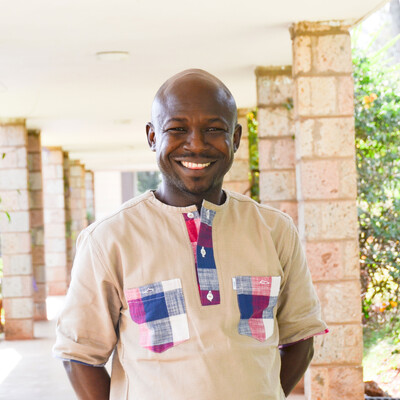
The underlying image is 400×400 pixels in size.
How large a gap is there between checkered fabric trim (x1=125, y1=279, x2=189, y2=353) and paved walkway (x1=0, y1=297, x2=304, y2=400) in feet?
12.4

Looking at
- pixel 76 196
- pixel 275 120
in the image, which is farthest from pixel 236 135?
pixel 76 196

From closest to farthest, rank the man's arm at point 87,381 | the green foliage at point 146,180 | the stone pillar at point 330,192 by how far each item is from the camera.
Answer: the man's arm at point 87,381 → the stone pillar at point 330,192 → the green foliage at point 146,180

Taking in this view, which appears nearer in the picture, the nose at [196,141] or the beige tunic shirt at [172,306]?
the beige tunic shirt at [172,306]

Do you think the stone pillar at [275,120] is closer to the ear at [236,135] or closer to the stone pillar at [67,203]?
the ear at [236,135]

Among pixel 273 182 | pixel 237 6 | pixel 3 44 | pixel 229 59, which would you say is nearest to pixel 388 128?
pixel 273 182

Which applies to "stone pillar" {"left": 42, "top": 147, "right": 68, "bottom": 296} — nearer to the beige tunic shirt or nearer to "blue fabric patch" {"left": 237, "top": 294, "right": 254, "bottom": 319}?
the beige tunic shirt

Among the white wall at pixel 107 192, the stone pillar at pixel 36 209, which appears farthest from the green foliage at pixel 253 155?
the white wall at pixel 107 192

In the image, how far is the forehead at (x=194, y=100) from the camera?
140 cm

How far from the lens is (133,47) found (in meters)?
4.88

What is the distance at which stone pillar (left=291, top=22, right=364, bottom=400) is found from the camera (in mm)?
4230

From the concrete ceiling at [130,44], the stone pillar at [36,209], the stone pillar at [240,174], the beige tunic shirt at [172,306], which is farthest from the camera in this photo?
the stone pillar at [36,209]

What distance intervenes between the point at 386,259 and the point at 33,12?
3.11 metres

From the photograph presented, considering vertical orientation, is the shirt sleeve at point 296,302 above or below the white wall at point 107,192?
below

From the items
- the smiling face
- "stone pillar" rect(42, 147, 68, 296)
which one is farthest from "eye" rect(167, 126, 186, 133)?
"stone pillar" rect(42, 147, 68, 296)
